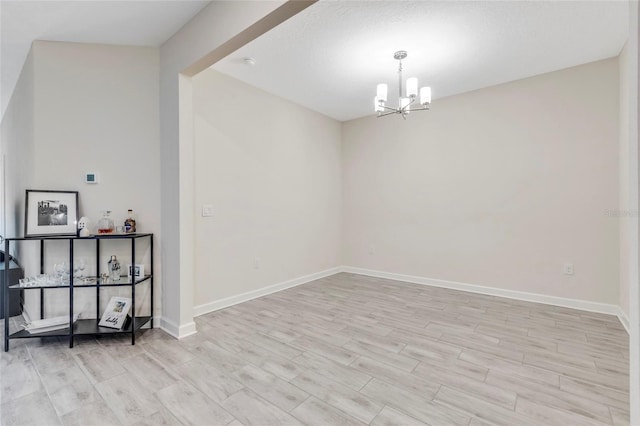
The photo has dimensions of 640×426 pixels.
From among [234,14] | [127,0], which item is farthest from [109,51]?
[234,14]

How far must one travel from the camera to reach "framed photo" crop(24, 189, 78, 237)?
2434 millimetres

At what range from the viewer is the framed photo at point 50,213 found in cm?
243

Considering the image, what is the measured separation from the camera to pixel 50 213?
251 centimetres

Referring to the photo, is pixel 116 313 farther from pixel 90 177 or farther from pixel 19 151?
pixel 19 151

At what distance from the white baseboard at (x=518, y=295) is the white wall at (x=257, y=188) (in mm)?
1166

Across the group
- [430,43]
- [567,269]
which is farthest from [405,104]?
[567,269]

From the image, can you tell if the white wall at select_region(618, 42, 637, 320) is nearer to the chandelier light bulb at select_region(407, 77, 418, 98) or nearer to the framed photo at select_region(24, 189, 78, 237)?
the chandelier light bulb at select_region(407, 77, 418, 98)

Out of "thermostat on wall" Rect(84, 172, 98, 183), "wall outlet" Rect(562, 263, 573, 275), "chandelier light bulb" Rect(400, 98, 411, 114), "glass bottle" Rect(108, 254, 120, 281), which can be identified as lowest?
"wall outlet" Rect(562, 263, 573, 275)

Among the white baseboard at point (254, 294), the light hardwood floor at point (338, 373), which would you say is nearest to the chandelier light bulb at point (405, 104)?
the light hardwood floor at point (338, 373)

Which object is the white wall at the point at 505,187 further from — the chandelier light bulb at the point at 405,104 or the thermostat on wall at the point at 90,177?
the thermostat on wall at the point at 90,177

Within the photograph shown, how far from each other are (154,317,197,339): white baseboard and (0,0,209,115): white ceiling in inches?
102

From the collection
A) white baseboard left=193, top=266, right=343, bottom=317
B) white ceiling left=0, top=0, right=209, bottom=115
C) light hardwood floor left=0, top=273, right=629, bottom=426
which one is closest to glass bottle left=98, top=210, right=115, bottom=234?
light hardwood floor left=0, top=273, right=629, bottom=426

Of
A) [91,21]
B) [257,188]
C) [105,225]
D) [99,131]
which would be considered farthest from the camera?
[257,188]

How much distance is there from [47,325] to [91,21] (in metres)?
2.52
